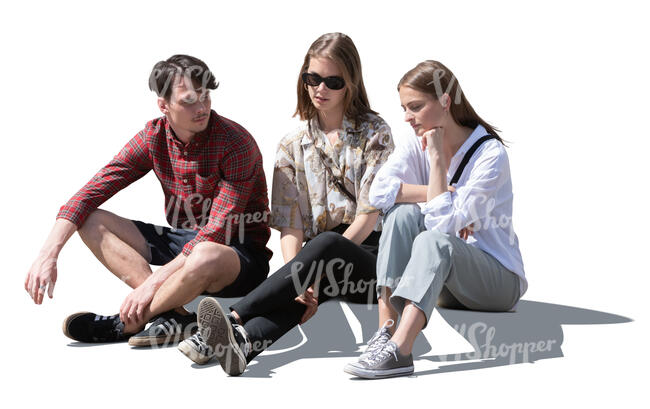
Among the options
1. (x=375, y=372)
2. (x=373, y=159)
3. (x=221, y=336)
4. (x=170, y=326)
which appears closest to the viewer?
(x=375, y=372)

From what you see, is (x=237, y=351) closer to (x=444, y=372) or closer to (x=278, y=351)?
(x=278, y=351)

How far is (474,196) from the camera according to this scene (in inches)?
230

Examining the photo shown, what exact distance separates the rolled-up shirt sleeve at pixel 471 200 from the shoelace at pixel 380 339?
0.64 meters

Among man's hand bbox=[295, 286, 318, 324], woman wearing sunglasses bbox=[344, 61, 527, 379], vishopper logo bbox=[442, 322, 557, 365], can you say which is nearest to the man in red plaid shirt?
man's hand bbox=[295, 286, 318, 324]

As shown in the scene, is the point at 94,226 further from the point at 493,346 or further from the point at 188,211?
the point at 493,346

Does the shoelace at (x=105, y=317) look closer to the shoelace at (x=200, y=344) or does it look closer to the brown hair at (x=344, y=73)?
the shoelace at (x=200, y=344)

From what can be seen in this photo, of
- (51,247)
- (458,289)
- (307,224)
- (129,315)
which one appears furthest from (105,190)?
(458,289)

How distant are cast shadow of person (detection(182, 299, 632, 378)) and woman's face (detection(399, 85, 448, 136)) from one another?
124cm

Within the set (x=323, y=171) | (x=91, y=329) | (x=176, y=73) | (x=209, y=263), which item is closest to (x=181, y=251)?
(x=209, y=263)

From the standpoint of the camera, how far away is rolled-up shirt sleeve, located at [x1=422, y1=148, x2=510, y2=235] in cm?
575

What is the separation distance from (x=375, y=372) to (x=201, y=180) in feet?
6.54

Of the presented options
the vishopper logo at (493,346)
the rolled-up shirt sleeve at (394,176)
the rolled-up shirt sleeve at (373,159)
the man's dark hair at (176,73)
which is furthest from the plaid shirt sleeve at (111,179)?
the vishopper logo at (493,346)

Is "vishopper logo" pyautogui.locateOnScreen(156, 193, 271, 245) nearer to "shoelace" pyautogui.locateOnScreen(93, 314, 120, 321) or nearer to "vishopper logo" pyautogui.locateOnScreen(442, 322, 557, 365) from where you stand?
"shoelace" pyautogui.locateOnScreen(93, 314, 120, 321)

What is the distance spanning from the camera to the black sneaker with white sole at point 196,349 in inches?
225
